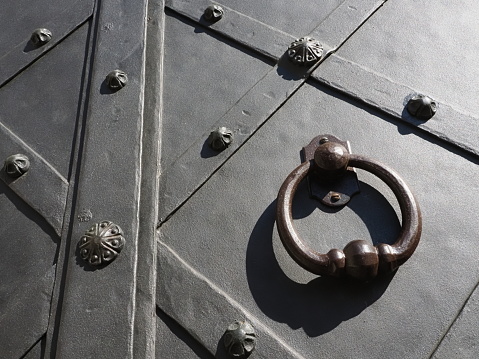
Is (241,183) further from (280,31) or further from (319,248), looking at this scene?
(280,31)

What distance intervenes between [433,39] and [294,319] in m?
0.64

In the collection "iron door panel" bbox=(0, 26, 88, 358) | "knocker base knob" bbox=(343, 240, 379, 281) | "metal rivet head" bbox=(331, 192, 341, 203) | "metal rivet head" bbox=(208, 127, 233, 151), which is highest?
"knocker base knob" bbox=(343, 240, 379, 281)

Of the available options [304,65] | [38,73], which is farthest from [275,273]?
[38,73]

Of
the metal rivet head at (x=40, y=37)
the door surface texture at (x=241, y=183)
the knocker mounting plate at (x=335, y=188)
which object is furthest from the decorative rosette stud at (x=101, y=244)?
the metal rivet head at (x=40, y=37)

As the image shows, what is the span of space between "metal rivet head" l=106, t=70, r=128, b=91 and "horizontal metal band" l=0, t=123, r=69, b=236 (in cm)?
21

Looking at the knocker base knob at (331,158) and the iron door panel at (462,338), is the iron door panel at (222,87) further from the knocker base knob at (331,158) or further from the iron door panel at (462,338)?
the iron door panel at (462,338)

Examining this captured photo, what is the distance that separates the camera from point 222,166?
0.98m

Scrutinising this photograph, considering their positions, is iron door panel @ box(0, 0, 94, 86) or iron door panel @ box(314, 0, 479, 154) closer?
iron door panel @ box(314, 0, 479, 154)

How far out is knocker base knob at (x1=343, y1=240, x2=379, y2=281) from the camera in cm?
75

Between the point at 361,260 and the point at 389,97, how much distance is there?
1.24ft

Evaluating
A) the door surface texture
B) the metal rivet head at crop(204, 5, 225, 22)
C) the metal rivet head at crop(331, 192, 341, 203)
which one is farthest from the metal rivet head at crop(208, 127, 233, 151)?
the metal rivet head at crop(204, 5, 225, 22)

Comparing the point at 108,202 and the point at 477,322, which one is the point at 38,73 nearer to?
the point at 108,202

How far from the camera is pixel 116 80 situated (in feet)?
3.70

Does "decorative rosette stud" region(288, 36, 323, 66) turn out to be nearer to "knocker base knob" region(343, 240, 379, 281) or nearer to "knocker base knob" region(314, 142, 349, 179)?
"knocker base knob" region(314, 142, 349, 179)
